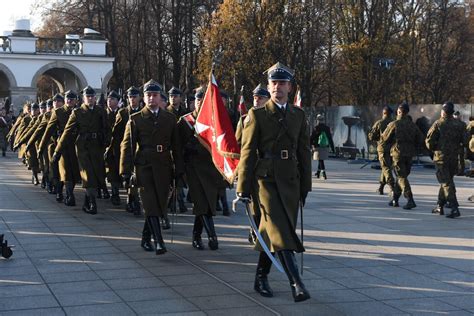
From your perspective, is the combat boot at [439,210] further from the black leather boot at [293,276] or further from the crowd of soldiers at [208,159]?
the black leather boot at [293,276]

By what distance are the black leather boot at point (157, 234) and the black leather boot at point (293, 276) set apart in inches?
104

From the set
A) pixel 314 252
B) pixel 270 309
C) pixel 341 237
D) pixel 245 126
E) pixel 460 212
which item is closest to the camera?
pixel 270 309

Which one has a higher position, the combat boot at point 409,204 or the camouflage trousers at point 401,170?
the camouflage trousers at point 401,170

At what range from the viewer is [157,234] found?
30.7 feet

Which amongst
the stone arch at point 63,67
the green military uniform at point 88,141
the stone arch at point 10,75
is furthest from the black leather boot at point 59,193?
the stone arch at point 63,67

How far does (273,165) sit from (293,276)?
1.05 meters

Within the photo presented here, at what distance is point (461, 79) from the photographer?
45938 mm

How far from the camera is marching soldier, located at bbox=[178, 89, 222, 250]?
9.80m

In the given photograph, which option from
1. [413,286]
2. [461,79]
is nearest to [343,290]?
[413,286]

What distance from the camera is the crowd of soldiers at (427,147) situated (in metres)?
13.1

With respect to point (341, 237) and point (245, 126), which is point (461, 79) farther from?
point (245, 126)

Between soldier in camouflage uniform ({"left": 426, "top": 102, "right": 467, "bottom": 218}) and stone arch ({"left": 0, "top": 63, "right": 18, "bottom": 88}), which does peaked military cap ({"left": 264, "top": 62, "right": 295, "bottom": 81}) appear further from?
stone arch ({"left": 0, "top": 63, "right": 18, "bottom": 88})

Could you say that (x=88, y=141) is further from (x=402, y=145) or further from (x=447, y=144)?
(x=447, y=144)

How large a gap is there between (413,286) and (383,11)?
36.9m
